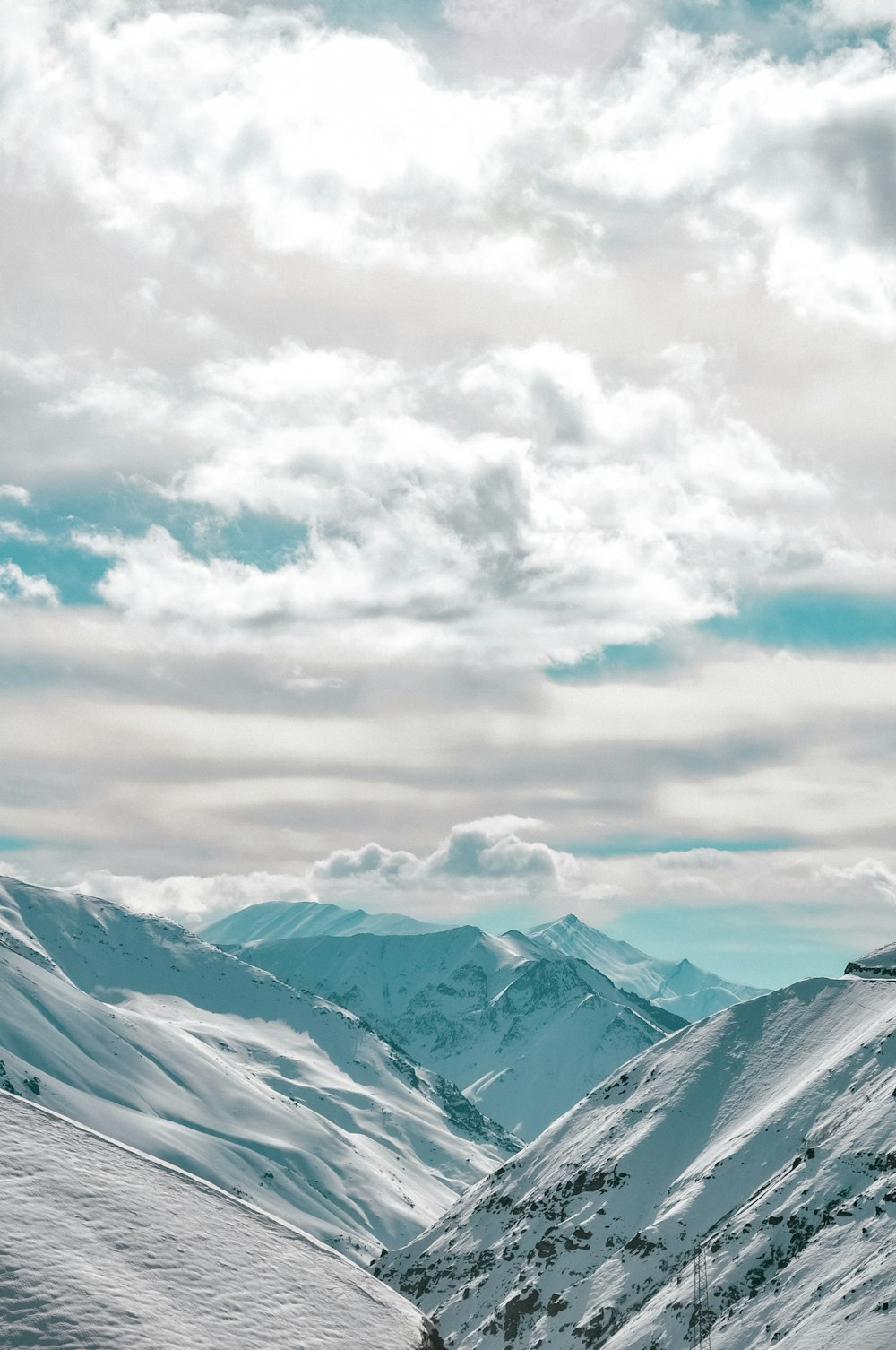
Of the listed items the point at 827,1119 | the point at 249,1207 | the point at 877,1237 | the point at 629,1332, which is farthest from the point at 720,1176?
the point at 249,1207

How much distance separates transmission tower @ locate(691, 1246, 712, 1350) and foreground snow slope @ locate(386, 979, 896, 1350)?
3.33ft

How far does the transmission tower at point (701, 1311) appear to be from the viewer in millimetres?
133875

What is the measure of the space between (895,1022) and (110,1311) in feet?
546

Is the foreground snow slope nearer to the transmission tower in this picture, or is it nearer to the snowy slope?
the transmission tower

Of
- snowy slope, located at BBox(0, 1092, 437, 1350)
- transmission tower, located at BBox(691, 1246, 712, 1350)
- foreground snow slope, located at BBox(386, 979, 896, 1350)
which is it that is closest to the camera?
snowy slope, located at BBox(0, 1092, 437, 1350)

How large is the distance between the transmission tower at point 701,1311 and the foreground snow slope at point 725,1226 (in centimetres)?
102

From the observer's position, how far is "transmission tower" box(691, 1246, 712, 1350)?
439 feet

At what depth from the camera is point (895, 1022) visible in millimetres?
178375

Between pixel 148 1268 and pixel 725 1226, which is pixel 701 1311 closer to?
pixel 725 1226

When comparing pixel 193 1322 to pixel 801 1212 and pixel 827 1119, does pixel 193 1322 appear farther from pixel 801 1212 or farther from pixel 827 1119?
pixel 827 1119

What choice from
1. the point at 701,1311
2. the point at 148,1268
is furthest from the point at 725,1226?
the point at 148,1268

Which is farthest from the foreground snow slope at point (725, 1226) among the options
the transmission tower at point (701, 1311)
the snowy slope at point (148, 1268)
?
the snowy slope at point (148, 1268)

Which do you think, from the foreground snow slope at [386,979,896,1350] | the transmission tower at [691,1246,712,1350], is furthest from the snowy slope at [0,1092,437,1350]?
the transmission tower at [691,1246,712,1350]

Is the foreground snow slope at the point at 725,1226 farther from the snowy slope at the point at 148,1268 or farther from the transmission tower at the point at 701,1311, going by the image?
the snowy slope at the point at 148,1268
